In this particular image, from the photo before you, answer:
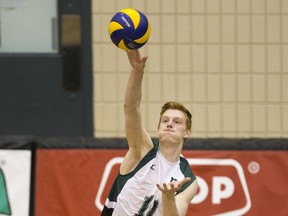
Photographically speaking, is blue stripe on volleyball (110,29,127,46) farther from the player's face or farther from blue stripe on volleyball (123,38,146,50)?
the player's face

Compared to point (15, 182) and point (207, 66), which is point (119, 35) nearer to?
point (15, 182)

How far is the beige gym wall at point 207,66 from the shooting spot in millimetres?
9688

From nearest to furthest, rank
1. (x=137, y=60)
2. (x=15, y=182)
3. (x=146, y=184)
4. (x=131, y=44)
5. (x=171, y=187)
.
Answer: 1. (x=171, y=187)
2. (x=137, y=60)
3. (x=131, y=44)
4. (x=146, y=184)
5. (x=15, y=182)

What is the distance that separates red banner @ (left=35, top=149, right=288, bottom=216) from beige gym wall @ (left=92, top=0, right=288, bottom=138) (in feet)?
3.74

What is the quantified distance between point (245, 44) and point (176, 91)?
0.83 m

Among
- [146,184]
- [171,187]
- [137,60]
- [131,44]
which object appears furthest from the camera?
[146,184]

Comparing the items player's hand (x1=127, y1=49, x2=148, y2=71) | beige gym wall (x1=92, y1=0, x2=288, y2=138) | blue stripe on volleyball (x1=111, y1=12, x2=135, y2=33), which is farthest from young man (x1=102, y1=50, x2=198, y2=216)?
beige gym wall (x1=92, y1=0, x2=288, y2=138)

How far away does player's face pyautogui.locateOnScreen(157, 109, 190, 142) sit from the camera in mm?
6547

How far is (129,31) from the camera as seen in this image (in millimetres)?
6555

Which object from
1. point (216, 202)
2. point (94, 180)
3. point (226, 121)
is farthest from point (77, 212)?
point (226, 121)

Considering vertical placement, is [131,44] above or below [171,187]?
above

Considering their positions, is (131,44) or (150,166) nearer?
(131,44)

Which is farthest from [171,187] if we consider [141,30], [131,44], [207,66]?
[207,66]

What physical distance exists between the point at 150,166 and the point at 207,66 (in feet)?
10.6
